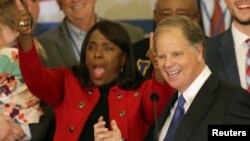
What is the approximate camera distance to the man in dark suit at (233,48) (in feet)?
10.8

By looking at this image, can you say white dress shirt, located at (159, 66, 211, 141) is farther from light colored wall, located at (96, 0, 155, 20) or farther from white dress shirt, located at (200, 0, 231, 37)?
light colored wall, located at (96, 0, 155, 20)

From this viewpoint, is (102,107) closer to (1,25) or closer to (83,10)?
(1,25)

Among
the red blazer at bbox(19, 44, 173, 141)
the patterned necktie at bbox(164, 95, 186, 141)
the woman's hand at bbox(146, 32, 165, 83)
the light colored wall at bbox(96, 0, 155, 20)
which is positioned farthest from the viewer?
the light colored wall at bbox(96, 0, 155, 20)

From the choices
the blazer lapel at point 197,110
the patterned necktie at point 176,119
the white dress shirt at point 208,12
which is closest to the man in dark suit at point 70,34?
the white dress shirt at point 208,12

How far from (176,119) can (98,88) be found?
57cm

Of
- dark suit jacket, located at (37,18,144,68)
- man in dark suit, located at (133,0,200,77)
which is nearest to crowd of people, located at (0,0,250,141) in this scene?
man in dark suit, located at (133,0,200,77)

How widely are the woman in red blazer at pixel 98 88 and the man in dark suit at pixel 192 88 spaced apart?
29 centimetres

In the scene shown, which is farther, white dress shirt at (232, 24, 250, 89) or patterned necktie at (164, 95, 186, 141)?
white dress shirt at (232, 24, 250, 89)

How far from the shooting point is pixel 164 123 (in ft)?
9.19

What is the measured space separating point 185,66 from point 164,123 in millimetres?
263

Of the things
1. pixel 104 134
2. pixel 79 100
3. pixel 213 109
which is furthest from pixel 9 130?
pixel 213 109

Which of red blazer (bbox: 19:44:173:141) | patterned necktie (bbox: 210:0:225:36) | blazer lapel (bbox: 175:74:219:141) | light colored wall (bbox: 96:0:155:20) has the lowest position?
patterned necktie (bbox: 210:0:225:36)

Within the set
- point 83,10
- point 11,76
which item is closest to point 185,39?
point 11,76

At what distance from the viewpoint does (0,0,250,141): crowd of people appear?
270cm
